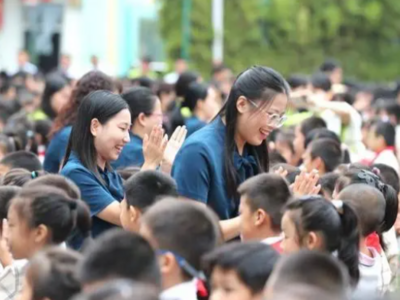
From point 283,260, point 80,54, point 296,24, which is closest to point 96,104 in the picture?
point 283,260

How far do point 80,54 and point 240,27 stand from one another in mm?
5626

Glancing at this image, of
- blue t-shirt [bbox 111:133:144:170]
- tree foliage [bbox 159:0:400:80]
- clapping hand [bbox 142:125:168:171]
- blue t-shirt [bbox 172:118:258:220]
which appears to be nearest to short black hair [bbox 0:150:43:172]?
blue t-shirt [bbox 111:133:144:170]

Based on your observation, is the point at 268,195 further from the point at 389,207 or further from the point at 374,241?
the point at 389,207

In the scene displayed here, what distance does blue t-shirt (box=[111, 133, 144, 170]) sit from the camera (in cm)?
849

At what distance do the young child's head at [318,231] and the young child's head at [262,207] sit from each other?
35 centimetres

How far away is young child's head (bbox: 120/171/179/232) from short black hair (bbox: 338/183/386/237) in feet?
2.93

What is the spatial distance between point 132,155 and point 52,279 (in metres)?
3.84

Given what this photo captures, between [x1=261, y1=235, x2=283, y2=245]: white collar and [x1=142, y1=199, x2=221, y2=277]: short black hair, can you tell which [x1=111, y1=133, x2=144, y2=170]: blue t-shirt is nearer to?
[x1=261, y1=235, x2=283, y2=245]: white collar

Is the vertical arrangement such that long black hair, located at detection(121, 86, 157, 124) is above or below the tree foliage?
above

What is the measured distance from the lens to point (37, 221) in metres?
5.48

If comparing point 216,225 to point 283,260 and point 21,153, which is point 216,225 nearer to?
point 283,260

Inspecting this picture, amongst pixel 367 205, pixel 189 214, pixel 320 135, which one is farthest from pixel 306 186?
pixel 320 135

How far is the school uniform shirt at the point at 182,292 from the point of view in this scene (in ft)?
15.6

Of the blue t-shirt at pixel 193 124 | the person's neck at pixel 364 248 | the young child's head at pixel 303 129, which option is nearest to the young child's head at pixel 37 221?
the person's neck at pixel 364 248
